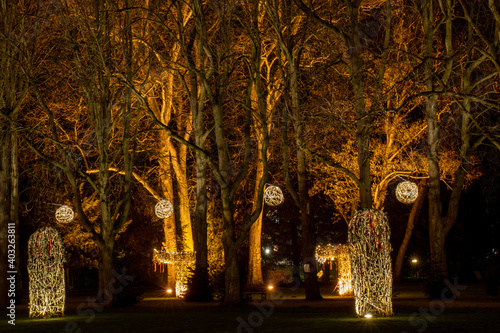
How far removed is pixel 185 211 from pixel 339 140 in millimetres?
8208

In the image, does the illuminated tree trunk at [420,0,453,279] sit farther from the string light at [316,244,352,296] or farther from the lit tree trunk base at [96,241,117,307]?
the lit tree trunk base at [96,241,117,307]

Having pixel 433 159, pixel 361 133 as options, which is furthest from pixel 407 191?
pixel 361 133

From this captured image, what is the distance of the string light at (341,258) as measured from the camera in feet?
92.4

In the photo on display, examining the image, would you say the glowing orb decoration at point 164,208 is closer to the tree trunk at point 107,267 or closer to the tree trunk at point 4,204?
the tree trunk at point 107,267

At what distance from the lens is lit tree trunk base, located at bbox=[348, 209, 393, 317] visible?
15.7m

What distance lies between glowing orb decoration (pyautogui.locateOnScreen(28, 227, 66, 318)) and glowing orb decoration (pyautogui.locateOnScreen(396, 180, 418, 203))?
14.2m

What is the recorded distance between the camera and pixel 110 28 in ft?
76.9

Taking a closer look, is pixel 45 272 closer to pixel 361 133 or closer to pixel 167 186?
pixel 361 133

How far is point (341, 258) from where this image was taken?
28.3 meters

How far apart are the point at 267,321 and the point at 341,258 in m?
12.5

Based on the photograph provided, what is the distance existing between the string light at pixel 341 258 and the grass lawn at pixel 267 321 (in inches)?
306

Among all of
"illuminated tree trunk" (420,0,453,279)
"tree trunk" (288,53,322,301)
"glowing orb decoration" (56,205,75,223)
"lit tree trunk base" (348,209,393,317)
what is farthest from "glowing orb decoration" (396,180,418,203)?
"glowing orb decoration" (56,205,75,223)

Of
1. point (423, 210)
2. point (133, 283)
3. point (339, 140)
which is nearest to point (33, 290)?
point (133, 283)

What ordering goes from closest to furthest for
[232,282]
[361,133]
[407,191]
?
[361,133]
[232,282]
[407,191]
